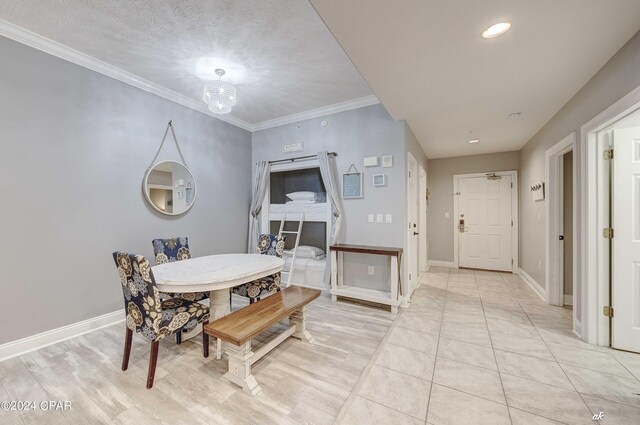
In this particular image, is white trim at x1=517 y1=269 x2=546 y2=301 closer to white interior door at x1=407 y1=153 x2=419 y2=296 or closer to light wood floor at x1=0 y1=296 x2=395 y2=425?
white interior door at x1=407 y1=153 x2=419 y2=296

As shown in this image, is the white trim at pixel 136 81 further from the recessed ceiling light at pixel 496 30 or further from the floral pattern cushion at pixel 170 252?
the floral pattern cushion at pixel 170 252

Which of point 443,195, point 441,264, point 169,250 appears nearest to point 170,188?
point 169,250

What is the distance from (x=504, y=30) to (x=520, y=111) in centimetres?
176

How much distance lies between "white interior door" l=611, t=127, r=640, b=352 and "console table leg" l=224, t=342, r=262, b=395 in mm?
3004

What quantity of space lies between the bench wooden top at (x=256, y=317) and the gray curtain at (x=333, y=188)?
1.26m

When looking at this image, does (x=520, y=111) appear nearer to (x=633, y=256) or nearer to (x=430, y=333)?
(x=633, y=256)

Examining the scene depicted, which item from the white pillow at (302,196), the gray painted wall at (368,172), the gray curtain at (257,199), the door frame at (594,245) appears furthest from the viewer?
the gray curtain at (257,199)

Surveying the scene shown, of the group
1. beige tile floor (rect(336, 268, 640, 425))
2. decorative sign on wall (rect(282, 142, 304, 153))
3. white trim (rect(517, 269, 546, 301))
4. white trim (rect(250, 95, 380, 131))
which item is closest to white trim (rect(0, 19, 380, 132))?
white trim (rect(250, 95, 380, 131))

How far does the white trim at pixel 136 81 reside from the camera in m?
2.21

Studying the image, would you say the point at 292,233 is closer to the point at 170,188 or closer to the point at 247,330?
the point at 170,188

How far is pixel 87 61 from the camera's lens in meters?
2.58

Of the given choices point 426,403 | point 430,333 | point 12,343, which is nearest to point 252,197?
point 12,343

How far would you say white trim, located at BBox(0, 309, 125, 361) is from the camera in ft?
7.01

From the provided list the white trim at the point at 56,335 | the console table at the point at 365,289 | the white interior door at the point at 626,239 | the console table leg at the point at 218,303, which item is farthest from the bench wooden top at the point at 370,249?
the white trim at the point at 56,335
